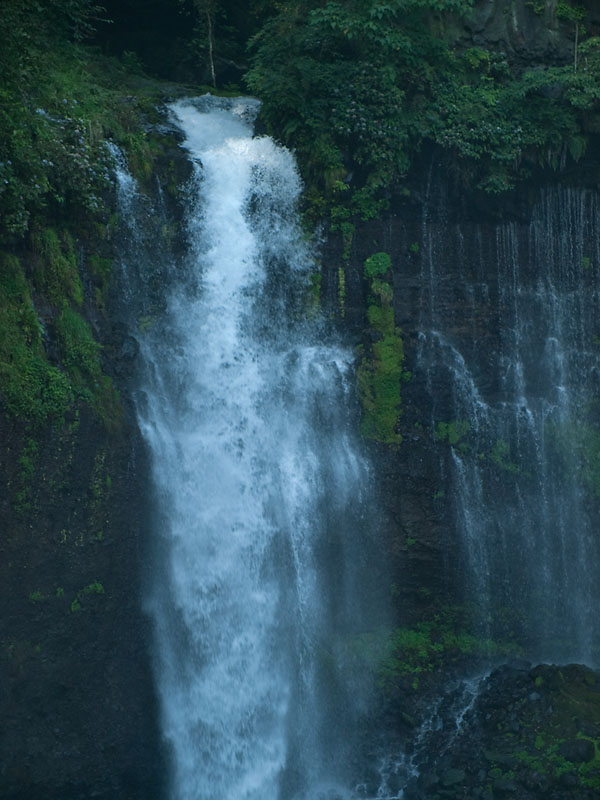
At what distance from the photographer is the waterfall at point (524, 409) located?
16.8 meters

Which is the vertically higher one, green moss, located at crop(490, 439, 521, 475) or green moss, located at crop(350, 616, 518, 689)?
green moss, located at crop(490, 439, 521, 475)

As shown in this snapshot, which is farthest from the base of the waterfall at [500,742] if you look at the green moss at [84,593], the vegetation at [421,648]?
the green moss at [84,593]

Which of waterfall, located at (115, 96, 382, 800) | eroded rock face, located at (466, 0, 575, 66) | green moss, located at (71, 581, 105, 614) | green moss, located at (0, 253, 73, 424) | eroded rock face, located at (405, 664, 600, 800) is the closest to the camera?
eroded rock face, located at (405, 664, 600, 800)

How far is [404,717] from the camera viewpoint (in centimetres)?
1497

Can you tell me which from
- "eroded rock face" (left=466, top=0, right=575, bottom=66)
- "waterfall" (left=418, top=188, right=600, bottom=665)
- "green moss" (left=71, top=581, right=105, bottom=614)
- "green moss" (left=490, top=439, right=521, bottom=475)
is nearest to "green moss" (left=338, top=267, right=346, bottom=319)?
"waterfall" (left=418, top=188, right=600, bottom=665)

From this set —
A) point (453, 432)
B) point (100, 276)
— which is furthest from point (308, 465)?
point (100, 276)

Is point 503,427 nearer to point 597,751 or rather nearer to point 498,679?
point 498,679

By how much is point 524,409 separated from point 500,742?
7.01 m

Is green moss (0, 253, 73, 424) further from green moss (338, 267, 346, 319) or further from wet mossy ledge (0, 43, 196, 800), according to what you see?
green moss (338, 267, 346, 319)

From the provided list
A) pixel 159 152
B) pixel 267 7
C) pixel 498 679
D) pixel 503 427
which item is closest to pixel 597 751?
pixel 498 679

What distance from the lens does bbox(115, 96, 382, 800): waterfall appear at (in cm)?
1421

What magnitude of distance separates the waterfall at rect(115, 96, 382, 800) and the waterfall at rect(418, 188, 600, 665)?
247 centimetres

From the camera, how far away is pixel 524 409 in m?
17.5

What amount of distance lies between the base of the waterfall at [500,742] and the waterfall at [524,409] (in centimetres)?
196
